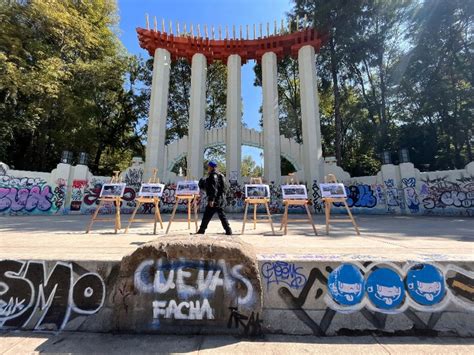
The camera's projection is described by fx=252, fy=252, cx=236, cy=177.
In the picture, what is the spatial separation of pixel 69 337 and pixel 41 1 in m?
22.4

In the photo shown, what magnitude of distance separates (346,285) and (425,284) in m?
0.87

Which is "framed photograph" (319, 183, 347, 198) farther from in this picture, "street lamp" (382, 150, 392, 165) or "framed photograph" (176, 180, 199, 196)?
"street lamp" (382, 150, 392, 165)

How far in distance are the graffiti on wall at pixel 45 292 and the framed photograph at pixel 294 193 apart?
17.0 feet

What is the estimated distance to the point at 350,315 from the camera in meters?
2.74

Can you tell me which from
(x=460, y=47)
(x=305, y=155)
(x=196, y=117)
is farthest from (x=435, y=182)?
(x=196, y=117)

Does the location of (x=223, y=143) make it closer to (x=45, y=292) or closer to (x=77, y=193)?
(x=77, y=193)

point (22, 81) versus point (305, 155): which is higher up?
point (22, 81)

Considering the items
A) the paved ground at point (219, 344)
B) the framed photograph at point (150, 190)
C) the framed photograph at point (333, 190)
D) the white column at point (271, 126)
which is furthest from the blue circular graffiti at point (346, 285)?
the white column at point (271, 126)

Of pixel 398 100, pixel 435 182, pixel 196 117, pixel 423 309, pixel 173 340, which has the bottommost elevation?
pixel 173 340

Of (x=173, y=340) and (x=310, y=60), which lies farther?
(x=310, y=60)

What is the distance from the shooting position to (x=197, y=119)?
18.6 meters

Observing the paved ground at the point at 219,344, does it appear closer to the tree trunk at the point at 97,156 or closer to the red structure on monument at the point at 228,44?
the red structure on monument at the point at 228,44

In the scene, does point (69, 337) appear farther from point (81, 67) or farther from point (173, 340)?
point (81, 67)

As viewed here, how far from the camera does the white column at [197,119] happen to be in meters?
18.2
